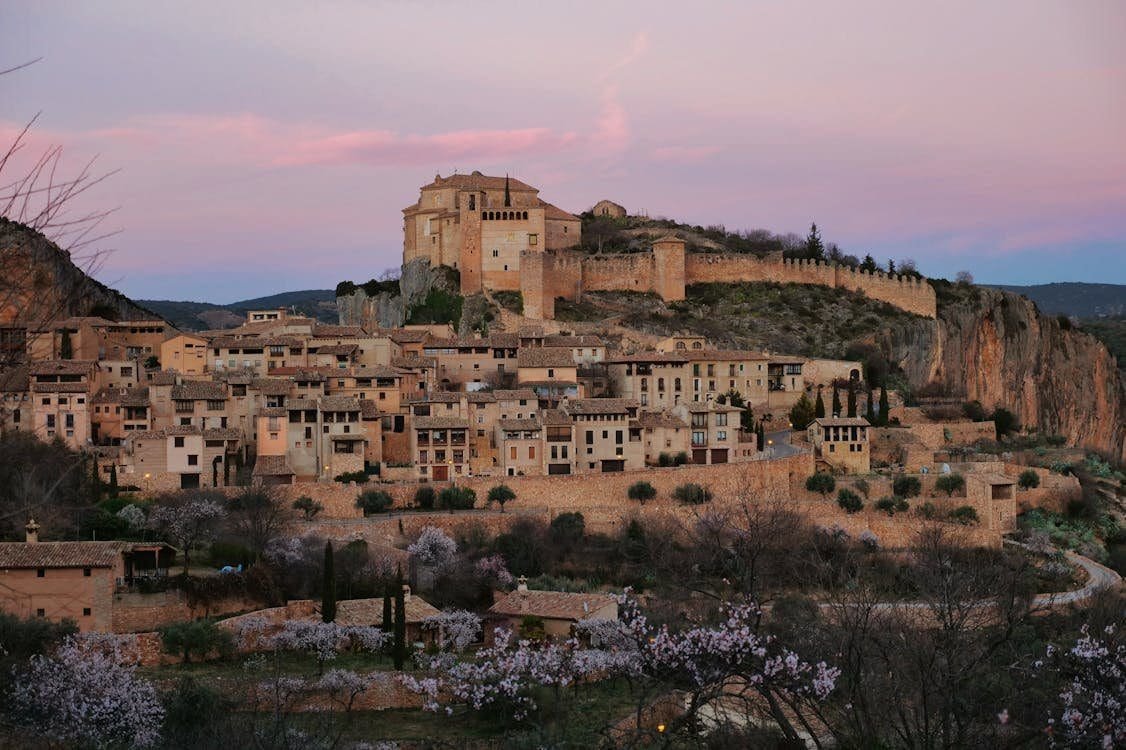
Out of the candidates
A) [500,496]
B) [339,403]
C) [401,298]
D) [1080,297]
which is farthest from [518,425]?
[1080,297]

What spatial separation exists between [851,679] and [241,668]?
12.3 metres

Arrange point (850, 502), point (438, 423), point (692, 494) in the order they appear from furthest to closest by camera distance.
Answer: point (438, 423)
point (850, 502)
point (692, 494)

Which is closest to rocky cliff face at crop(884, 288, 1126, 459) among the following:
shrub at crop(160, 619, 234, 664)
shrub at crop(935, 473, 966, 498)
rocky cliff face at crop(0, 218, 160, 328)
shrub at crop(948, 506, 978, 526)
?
shrub at crop(935, 473, 966, 498)

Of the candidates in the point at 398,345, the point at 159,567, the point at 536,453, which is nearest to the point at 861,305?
the point at 398,345

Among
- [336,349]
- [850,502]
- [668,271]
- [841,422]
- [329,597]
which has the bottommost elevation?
[329,597]

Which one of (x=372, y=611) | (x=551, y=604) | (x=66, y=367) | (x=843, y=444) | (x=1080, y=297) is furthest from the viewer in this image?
(x=1080, y=297)

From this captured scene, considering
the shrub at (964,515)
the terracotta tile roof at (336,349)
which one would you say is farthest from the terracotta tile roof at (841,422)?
the terracotta tile roof at (336,349)

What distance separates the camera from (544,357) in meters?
44.2

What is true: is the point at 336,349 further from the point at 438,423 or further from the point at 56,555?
the point at 56,555

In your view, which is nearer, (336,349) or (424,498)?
(424,498)

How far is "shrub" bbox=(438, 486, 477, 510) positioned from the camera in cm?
3550

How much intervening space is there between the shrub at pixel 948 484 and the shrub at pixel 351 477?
16.2 meters

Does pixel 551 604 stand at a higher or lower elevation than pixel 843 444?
lower

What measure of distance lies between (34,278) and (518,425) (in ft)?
102
